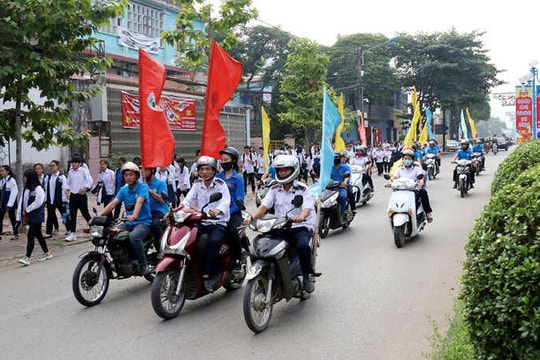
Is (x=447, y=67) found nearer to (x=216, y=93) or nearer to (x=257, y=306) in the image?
(x=216, y=93)

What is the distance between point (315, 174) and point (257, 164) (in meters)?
2.62

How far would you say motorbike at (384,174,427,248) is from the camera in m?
9.59

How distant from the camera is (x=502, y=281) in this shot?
3.06 meters

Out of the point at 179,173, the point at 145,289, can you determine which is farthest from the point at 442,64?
the point at 145,289

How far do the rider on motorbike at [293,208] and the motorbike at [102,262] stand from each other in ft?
5.45

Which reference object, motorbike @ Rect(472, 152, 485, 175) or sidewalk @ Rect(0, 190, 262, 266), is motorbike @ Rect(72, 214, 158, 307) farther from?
motorbike @ Rect(472, 152, 485, 175)

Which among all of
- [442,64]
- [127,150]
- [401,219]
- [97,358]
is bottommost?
[97,358]

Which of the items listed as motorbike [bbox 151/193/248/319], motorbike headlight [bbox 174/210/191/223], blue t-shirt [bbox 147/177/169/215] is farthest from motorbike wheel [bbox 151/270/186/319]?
blue t-shirt [bbox 147/177/169/215]

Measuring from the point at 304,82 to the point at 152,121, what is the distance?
19.9 metres

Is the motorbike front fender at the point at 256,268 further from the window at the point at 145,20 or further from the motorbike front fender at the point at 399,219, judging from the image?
the window at the point at 145,20

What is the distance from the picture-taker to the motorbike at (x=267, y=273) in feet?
17.6

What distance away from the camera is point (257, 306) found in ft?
17.9

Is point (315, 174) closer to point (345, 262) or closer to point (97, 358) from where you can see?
point (345, 262)

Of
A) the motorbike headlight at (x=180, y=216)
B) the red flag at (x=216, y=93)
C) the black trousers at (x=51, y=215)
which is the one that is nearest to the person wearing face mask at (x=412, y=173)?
the red flag at (x=216, y=93)
